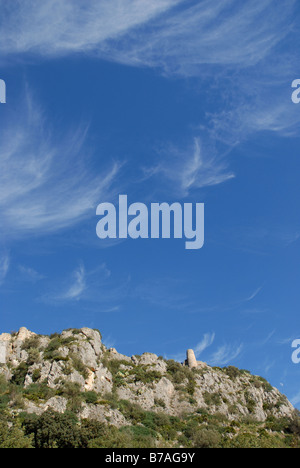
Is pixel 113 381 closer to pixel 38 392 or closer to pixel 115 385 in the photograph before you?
pixel 115 385

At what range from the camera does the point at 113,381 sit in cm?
7725

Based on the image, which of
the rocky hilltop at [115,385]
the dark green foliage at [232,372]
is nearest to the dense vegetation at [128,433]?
the rocky hilltop at [115,385]

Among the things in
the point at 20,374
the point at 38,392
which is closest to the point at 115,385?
the point at 38,392

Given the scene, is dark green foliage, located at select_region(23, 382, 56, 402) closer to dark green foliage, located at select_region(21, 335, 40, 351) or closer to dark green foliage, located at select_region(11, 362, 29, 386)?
dark green foliage, located at select_region(11, 362, 29, 386)

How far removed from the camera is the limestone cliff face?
206ft

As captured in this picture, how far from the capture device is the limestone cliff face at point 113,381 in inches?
2473

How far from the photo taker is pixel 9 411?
53719 millimetres

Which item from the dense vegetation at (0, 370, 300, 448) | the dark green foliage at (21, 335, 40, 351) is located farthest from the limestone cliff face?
the dense vegetation at (0, 370, 300, 448)

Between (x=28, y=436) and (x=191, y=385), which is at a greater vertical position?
(x=191, y=385)

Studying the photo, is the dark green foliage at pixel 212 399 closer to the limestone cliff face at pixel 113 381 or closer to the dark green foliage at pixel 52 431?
the limestone cliff face at pixel 113 381

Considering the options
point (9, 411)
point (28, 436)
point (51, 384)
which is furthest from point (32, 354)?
point (28, 436)
